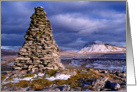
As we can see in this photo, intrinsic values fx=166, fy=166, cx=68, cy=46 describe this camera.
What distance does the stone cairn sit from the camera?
13.0 meters

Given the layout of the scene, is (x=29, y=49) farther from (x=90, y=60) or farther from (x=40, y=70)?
(x=90, y=60)

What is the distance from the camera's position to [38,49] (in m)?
13.2

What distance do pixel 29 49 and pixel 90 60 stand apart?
6.93 m

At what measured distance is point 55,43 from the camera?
1397cm

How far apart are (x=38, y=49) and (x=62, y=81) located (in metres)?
3.29

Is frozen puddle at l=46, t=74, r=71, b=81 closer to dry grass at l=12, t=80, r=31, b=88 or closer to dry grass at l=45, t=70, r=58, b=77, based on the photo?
dry grass at l=45, t=70, r=58, b=77

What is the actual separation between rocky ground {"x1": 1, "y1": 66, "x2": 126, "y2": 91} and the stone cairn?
64cm

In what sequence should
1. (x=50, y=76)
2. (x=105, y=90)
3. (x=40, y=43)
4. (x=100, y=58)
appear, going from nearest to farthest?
(x=105, y=90)
(x=50, y=76)
(x=40, y=43)
(x=100, y=58)

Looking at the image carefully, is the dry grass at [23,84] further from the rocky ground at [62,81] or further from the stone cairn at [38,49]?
the stone cairn at [38,49]

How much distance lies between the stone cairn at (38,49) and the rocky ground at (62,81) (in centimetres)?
64

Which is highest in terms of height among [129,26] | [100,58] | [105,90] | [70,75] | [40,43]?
[129,26]

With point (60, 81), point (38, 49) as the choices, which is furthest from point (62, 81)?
point (38, 49)

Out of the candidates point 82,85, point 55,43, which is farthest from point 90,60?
point 82,85

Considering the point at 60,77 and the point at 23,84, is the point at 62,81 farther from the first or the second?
the point at 23,84
